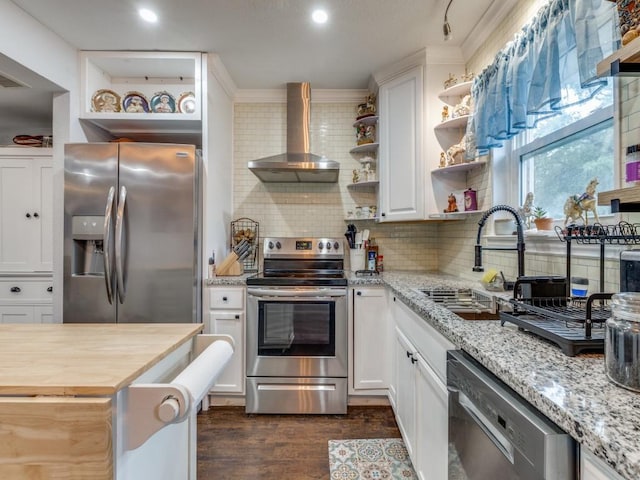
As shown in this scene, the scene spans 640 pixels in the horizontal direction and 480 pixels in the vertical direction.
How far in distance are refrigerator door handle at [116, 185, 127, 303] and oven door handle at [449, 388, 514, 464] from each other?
2.07 m

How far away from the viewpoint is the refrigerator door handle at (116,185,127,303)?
204 centimetres

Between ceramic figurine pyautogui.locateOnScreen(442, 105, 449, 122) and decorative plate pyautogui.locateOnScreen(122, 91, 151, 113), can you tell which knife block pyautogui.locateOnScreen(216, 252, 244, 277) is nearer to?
decorative plate pyautogui.locateOnScreen(122, 91, 151, 113)

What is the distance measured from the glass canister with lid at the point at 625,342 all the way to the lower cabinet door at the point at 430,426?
1.97ft

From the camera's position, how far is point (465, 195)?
2221 mm

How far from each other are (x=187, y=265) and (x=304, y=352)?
104cm

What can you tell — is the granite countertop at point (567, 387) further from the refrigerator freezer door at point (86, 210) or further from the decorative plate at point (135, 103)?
the decorative plate at point (135, 103)

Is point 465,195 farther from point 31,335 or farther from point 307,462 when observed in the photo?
point 31,335

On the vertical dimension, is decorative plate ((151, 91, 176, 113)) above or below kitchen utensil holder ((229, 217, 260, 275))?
above

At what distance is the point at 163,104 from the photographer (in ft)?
8.22

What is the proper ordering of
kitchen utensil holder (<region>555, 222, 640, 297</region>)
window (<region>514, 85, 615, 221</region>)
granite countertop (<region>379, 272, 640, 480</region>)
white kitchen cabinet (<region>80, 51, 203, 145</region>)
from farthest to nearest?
white kitchen cabinet (<region>80, 51, 203, 145</region>)
window (<region>514, 85, 615, 221</region>)
kitchen utensil holder (<region>555, 222, 640, 297</region>)
granite countertop (<region>379, 272, 640, 480</region>)

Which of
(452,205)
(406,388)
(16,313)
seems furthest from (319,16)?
(16,313)

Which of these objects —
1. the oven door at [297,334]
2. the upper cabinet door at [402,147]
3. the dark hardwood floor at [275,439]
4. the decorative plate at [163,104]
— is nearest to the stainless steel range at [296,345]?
the oven door at [297,334]

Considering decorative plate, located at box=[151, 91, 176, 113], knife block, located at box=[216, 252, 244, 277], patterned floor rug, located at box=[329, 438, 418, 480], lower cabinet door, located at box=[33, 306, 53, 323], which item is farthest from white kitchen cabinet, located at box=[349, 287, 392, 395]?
lower cabinet door, located at box=[33, 306, 53, 323]

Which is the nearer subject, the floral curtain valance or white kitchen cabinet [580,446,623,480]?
white kitchen cabinet [580,446,623,480]
